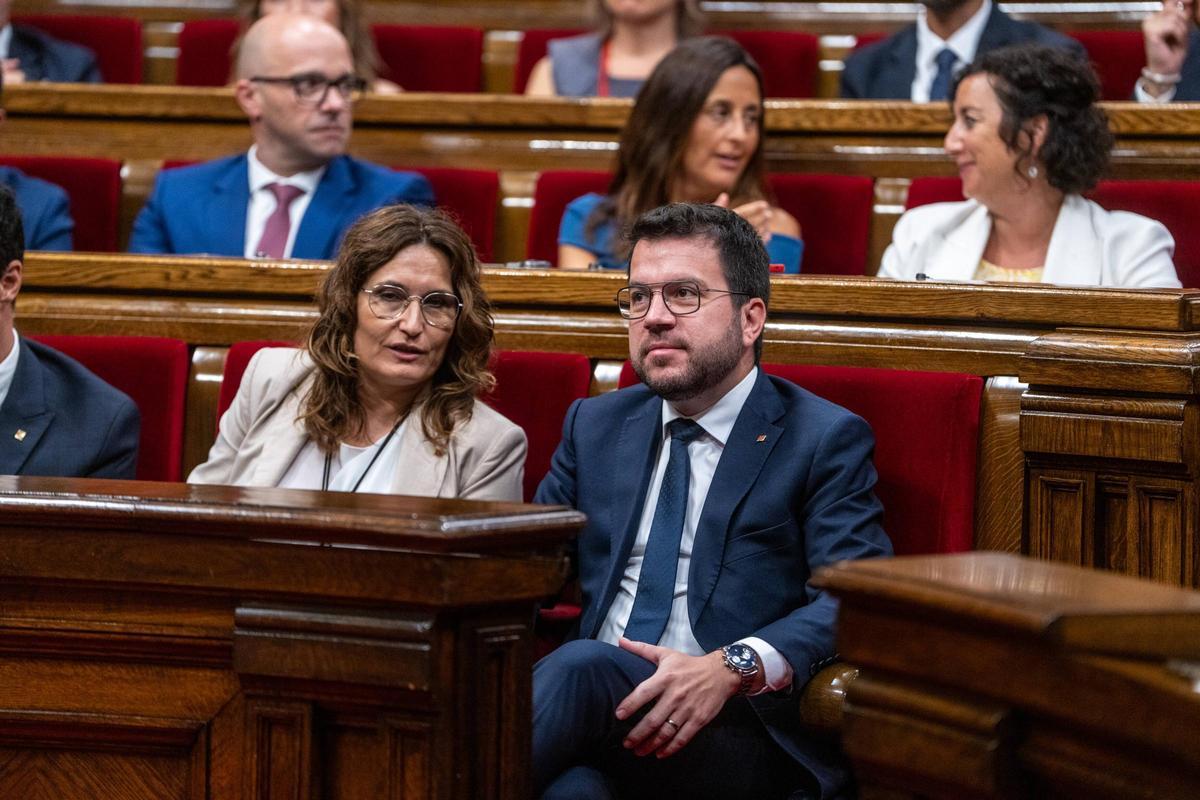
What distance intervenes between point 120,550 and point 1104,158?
920mm

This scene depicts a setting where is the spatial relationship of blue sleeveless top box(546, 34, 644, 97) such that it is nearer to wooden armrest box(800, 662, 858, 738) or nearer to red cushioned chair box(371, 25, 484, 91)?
red cushioned chair box(371, 25, 484, 91)

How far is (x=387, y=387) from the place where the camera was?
1.03 meters

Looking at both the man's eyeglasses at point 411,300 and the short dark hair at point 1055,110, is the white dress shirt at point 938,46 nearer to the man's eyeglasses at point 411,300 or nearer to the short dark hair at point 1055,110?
the short dark hair at point 1055,110

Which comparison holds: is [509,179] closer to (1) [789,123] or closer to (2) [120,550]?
(1) [789,123]

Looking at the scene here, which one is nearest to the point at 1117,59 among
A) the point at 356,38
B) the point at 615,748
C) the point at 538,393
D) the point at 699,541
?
the point at 356,38

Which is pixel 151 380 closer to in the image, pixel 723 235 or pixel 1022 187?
pixel 723 235

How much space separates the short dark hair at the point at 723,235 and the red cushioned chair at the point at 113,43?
1.25 metres

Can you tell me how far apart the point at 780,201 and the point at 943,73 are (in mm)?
330

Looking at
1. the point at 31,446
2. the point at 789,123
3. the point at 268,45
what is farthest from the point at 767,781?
the point at 268,45

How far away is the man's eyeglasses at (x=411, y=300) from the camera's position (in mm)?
1001

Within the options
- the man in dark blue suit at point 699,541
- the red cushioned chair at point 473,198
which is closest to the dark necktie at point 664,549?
the man in dark blue suit at point 699,541

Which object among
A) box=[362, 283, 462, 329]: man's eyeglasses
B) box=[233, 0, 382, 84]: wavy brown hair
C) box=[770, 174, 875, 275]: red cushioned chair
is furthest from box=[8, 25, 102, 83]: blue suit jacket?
box=[362, 283, 462, 329]: man's eyeglasses

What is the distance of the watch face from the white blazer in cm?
45

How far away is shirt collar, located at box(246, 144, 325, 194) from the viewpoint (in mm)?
1483
